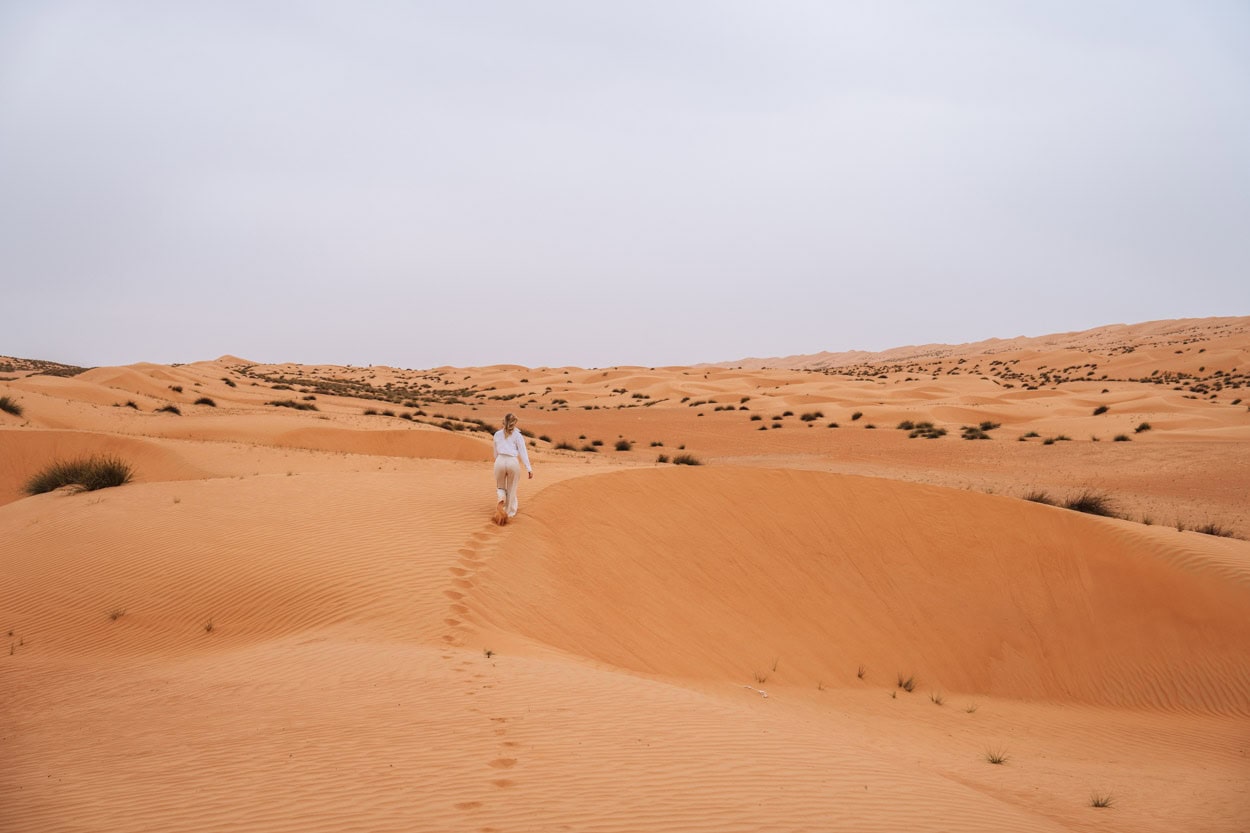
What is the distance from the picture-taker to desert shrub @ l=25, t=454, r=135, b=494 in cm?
1338

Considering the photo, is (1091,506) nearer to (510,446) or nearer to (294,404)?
(510,446)

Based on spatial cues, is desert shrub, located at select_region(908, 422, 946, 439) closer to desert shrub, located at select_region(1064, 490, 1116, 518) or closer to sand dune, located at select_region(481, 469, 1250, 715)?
desert shrub, located at select_region(1064, 490, 1116, 518)

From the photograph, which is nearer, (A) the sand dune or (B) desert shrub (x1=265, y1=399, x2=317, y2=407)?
(A) the sand dune

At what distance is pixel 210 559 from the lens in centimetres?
977

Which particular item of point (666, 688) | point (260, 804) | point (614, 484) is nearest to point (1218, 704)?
point (666, 688)

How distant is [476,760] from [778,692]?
481 cm

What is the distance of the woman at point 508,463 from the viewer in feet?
33.6

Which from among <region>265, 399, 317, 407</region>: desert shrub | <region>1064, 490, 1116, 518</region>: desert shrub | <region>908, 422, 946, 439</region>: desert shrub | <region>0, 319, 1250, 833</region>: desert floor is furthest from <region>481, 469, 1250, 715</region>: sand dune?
<region>265, 399, 317, 407</region>: desert shrub

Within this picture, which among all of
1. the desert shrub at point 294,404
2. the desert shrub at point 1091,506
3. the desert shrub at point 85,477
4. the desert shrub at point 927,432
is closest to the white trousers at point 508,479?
the desert shrub at point 85,477

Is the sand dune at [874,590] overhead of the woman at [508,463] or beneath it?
beneath

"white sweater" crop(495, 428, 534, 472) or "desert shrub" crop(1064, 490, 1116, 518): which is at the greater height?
"white sweater" crop(495, 428, 534, 472)

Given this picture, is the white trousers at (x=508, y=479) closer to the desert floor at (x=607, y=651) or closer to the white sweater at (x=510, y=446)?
the white sweater at (x=510, y=446)

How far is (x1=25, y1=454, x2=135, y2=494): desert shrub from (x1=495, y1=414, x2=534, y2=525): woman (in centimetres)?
757

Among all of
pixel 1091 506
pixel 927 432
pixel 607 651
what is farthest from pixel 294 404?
pixel 1091 506
